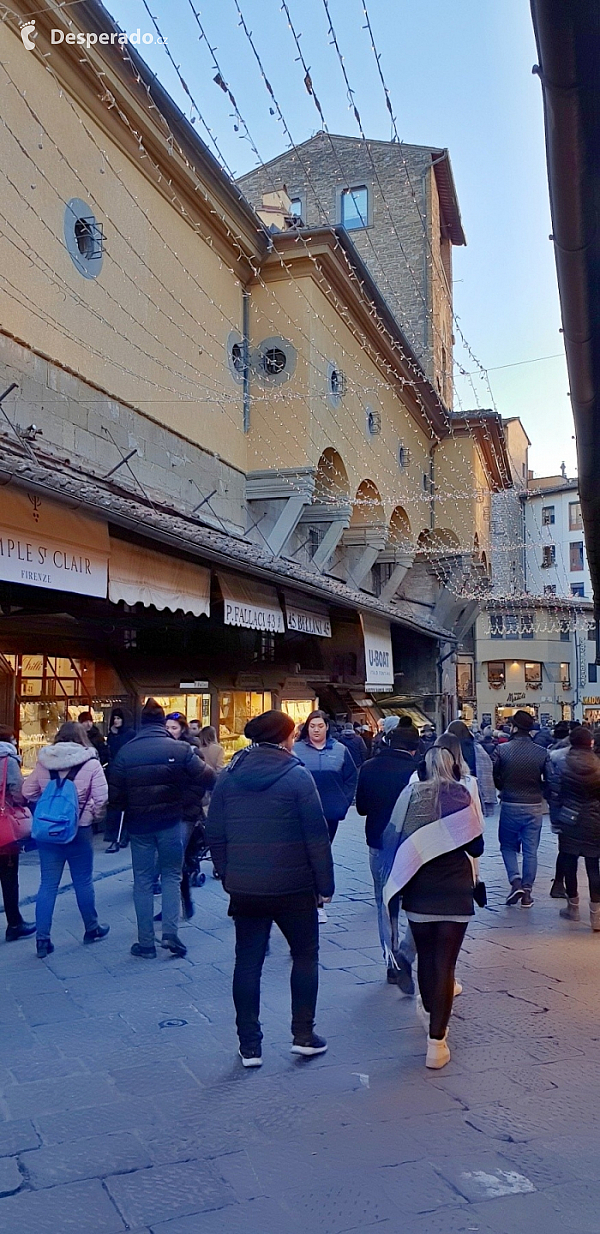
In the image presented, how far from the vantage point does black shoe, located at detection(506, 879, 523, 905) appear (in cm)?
780

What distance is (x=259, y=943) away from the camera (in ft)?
14.1

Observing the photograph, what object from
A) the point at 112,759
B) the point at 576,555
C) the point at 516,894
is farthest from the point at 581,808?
the point at 576,555

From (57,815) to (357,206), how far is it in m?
27.3

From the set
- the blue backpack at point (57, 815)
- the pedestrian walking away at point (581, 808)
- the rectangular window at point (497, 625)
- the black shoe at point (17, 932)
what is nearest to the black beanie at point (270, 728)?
the blue backpack at point (57, 815)

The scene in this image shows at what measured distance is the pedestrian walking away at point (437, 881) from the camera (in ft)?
14.3

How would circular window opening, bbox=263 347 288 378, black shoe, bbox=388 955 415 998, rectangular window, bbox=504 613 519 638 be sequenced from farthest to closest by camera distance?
rectangular window, bbox=504 613 519 638, circular window opening, bbox=263 347 288 378, black shoe, bbox=388 955 415 998

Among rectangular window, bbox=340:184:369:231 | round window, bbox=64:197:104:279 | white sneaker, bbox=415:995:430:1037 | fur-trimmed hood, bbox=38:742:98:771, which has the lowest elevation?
white sneaker, bbox=415:995:430:1037

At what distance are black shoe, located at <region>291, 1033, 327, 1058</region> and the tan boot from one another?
3.66 metres

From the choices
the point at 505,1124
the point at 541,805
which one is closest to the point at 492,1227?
the point at 505,1124

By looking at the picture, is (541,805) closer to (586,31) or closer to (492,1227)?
(492,1227)

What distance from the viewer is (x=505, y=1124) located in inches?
147

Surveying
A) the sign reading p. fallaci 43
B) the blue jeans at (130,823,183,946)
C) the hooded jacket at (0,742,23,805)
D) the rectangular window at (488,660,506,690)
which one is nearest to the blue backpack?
the hooded jacket at (0,742,23,805)

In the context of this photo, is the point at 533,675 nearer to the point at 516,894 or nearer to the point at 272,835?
the point at 516,894

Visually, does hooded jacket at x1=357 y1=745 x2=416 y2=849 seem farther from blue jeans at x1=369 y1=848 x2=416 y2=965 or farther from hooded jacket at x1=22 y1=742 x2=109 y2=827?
hooded jacket at x1=22 y1=742 x2=109 y2=827
